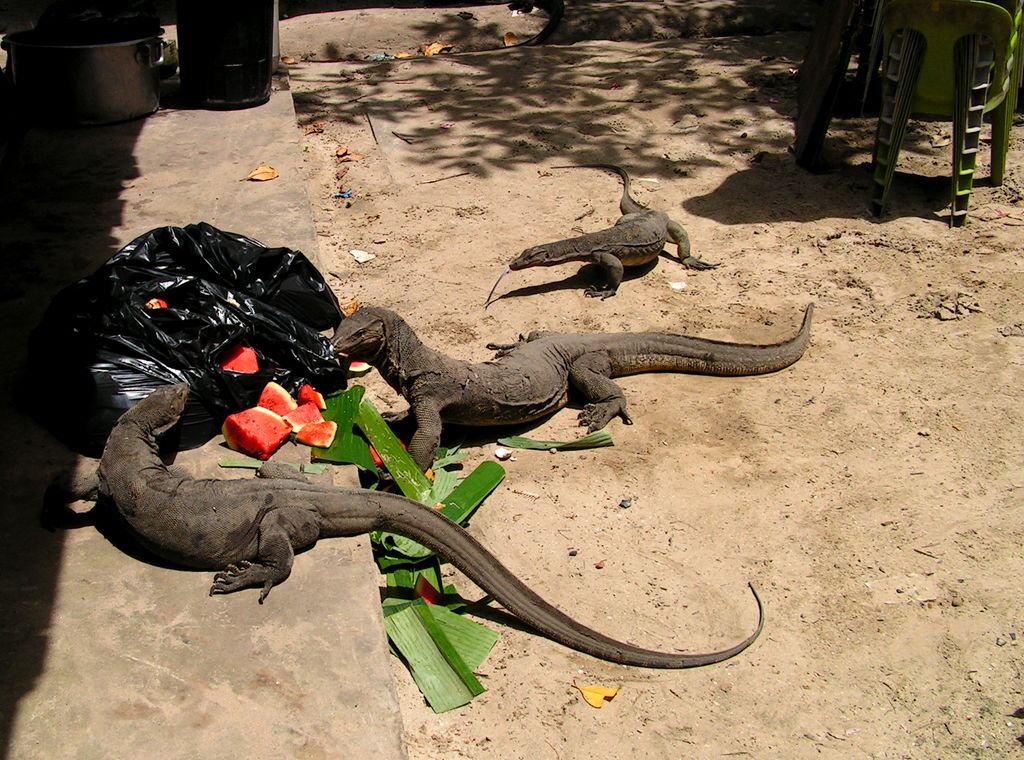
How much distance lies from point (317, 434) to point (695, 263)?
13.1ft

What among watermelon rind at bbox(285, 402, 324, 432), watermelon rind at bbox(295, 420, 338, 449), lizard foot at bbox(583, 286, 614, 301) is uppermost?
watermelon rind at bbox(285, 402, 324, 432)

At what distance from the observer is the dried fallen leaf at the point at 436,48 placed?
537 inches

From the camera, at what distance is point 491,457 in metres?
5.85

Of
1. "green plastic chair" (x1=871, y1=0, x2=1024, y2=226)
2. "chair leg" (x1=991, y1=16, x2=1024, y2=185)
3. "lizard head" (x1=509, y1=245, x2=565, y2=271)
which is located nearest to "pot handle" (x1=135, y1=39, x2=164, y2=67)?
"lizard head" (x1=509, y1=245, x2=565, y2=271)

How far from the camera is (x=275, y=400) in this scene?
205 inches

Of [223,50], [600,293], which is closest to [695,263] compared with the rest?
[600,293]

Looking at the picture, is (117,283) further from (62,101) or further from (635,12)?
(635,12)

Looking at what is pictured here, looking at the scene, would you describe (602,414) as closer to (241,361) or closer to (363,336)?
(363,336)

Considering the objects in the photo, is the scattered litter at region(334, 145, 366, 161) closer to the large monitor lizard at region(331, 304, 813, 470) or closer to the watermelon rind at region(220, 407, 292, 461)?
the large monitor lizard at region(331, 304, 813, 470)

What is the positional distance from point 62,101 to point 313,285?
512cm

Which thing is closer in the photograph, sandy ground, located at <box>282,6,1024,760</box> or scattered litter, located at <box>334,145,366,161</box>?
sandy ground, located at <box>282,6,1024,760</box>

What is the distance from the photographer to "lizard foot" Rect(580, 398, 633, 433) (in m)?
6.03

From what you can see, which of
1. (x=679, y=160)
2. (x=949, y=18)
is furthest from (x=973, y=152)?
(x=679, y=160)

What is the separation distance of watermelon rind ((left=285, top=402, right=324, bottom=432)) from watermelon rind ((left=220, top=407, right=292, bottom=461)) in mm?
91
